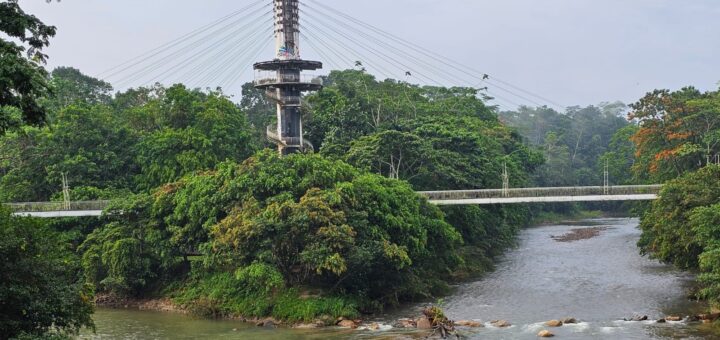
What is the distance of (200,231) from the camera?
3709 centimetres

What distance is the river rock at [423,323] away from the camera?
100ft

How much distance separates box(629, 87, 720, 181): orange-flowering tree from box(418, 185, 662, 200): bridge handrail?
795 centimetres

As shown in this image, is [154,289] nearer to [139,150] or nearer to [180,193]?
[180,193]

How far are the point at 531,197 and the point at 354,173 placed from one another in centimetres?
1117

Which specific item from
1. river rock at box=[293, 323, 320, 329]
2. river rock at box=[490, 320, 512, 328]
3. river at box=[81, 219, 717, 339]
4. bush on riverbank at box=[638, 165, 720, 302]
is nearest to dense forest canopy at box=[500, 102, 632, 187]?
river at box=[81, 219, 717, 339]

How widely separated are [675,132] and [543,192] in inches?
563

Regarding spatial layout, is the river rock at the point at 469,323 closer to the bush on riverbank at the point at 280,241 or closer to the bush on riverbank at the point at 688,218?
the bush on riverbank at the point at 280,241

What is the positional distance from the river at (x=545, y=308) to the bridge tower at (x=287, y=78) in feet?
51.6

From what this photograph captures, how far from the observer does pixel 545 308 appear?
112 feet

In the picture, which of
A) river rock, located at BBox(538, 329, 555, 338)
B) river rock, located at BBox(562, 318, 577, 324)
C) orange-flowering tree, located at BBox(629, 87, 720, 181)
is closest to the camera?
river rock, located at BBox(538, 329, 555, 338)

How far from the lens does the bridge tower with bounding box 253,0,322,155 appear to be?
4894 cm

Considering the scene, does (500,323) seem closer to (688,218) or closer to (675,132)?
(688,218)

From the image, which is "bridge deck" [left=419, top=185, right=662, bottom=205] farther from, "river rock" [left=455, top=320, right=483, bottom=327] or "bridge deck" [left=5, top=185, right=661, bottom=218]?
"river rock" [left=455, top=320, right=483, bottom=327]

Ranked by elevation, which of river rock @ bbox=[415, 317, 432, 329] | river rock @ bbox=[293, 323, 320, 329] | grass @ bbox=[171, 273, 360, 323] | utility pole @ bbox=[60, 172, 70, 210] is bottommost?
river rock @ bbox=[293, 323, 320, 329]
